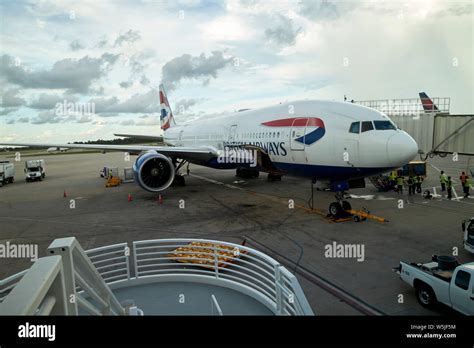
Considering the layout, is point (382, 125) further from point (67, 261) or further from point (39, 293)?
point (39, 293)

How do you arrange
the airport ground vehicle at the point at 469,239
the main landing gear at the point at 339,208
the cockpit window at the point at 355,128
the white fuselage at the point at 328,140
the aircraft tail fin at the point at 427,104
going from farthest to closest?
the aircraft tail fin at the point at 427,104, the main landing gear at the point at 339,208, the cockpit window at the point at 355,128, the white fuselage at the point at 328,140, the airport ground vehicle at the point at 469,239

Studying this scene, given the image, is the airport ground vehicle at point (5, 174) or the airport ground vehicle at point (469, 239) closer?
the airport ground vehicle at point (469, 239)

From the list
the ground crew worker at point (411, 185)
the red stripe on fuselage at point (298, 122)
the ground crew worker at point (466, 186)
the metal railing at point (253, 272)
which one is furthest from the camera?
the ground crew worker at point (411, 185)

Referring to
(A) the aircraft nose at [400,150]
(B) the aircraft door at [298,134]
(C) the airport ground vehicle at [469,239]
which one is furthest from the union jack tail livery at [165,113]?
(C) the airport ground vehicle at [469,239]

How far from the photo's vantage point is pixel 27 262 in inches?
408

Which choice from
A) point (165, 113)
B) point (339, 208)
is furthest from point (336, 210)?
point (165, 113)

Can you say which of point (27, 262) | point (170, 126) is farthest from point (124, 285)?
point (170, 126)

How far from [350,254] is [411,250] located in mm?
1952

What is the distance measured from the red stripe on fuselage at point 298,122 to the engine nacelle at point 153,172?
658 centimetres

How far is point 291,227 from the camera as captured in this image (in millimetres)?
13422

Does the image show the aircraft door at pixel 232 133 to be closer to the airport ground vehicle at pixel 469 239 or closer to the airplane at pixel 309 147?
the airplane at pixel 309 147

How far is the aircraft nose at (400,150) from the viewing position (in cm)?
1146

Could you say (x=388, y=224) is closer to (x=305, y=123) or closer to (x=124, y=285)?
(x=305, y=123)

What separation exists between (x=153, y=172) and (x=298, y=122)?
8.91 metres
